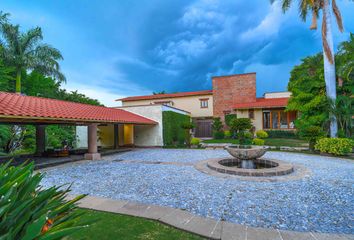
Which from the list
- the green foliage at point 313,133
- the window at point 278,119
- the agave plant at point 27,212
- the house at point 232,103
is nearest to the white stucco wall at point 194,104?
the house at point 232,103

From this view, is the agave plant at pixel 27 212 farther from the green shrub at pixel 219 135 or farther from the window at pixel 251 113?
the window at pixel 251 113

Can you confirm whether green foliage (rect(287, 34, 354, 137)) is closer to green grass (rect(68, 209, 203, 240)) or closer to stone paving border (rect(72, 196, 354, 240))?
stone paving border (rect(72, 196, 354, 240))

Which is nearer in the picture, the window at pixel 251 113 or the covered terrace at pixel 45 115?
the covered terrace at pixel 45 115

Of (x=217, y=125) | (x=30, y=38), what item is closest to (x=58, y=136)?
(x=30, y=38)

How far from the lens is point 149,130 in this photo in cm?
1645

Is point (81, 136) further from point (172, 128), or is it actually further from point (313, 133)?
point (313, 133)

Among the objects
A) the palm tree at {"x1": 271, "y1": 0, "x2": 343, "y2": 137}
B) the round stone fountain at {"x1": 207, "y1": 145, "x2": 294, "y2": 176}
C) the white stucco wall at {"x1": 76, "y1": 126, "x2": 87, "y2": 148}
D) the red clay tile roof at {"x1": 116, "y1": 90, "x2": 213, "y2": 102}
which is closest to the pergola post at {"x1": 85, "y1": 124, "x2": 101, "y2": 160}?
the round stone fountain at {"x1": 207, "y1": 145, "x2": 294, "y2": 176}

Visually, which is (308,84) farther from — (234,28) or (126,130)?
(126,130)

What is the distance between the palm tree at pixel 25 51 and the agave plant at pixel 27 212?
1942 centimetres

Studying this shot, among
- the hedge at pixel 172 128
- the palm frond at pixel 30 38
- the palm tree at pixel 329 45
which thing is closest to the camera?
the palm tree at pixel 329 45

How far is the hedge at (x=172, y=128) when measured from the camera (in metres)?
16.3

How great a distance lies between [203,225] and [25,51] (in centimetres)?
2202

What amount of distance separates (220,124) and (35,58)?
20.7m

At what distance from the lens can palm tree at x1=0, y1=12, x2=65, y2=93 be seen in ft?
51.9
